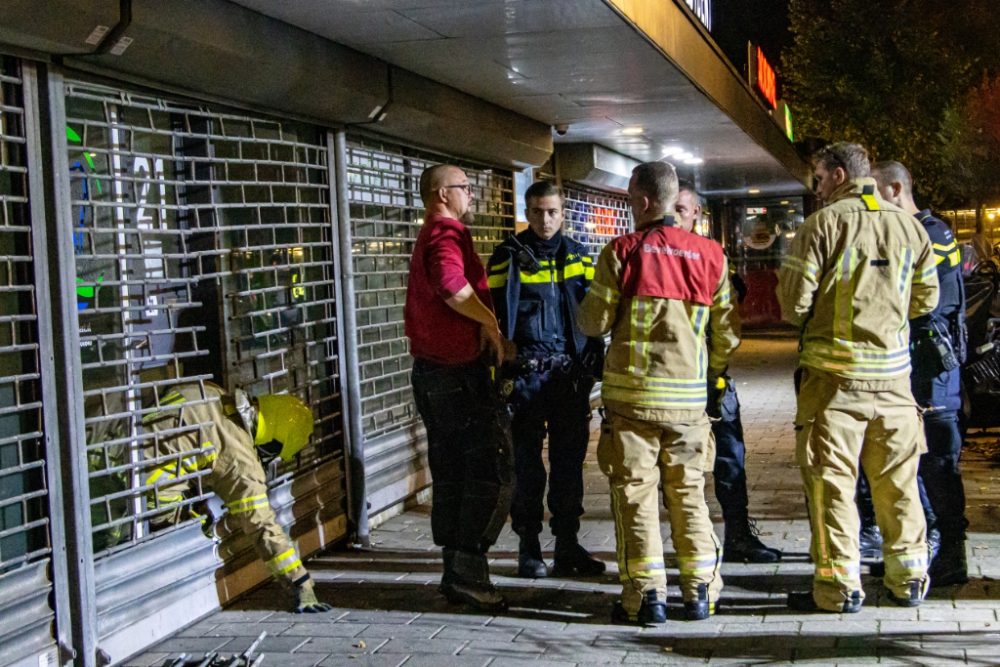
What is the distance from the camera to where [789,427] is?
11203 millimetres

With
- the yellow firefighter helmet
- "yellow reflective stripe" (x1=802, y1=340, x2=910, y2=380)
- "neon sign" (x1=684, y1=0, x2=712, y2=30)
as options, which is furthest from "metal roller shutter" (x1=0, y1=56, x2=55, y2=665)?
"neon sign" (x1=684, y1=0, x2=712, y2=30)

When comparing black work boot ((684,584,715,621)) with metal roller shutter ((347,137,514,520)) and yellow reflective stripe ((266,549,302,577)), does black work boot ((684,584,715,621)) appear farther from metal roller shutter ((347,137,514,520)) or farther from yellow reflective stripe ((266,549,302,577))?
metal roller shutter ((347,137,514,520))

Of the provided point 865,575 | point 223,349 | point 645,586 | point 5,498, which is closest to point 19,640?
point 5,498

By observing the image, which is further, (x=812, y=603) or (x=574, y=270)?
(x=574, y=270)

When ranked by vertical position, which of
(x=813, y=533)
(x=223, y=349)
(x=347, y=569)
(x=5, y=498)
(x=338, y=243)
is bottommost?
(x=347, y=569)

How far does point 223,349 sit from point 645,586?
2529mm

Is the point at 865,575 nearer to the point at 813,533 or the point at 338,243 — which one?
the point at 813,533

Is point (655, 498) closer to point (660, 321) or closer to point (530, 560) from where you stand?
point (660, 321)

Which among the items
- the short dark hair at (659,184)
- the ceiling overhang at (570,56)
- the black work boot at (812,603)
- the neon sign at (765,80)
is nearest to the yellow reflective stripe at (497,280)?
the short dark hair at (659,184)

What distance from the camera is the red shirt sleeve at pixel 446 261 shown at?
17.5 feet

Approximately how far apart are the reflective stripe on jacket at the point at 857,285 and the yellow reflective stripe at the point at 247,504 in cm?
262

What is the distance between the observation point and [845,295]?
5145 millimetres

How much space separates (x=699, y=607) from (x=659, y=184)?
6.37ft

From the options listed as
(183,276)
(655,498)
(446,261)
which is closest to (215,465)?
(183,276)
